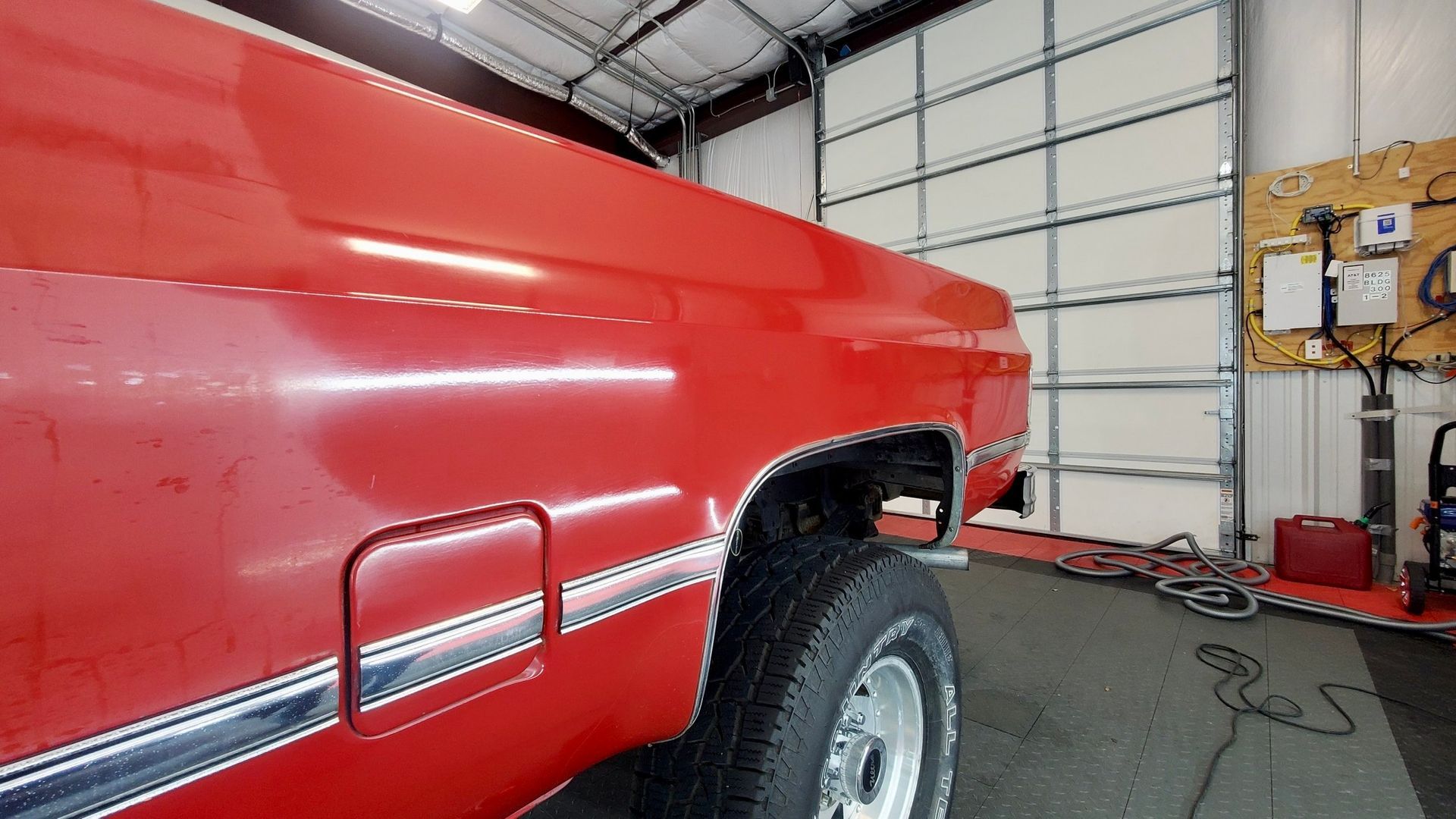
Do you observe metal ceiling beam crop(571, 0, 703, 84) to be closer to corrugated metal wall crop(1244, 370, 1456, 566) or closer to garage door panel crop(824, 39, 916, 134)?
garage door panel crop(824, 39, 916, 134)

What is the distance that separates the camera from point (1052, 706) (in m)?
2.18

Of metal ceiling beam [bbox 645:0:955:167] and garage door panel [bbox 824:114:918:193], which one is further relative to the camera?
garage door panel [bbox 824:114:918:193]

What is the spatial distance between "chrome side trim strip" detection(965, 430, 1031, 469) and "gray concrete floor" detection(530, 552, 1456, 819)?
811mm

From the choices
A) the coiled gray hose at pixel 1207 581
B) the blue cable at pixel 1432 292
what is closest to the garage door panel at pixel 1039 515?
the coiled gray hose at pixel 1207 581

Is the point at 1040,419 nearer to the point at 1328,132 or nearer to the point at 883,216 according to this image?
the point at 883,216

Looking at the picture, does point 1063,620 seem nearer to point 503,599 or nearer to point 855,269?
point 855,269

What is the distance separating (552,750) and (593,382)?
1.27ft

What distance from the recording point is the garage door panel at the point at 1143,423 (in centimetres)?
422

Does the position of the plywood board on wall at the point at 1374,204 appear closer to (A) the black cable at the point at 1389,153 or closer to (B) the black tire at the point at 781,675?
(A) the black cable at the point at 1389,153

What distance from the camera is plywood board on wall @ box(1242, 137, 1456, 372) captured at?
11.6 feet

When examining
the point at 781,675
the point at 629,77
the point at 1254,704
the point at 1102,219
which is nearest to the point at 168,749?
the point at 781,675

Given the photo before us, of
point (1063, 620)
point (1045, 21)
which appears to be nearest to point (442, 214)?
point (1063, 620)

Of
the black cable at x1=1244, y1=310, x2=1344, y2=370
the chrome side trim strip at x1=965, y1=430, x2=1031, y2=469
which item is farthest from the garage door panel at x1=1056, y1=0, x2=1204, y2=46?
the chrome side trim strip at x1=965, y1=430, x2=1031, y2=469

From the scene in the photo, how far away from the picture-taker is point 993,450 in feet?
5.41
